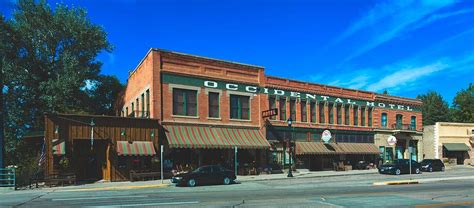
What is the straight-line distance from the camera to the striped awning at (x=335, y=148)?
38.3m

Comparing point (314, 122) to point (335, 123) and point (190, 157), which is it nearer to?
point (335, 123)

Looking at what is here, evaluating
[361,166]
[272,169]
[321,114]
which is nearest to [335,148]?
[321,114]

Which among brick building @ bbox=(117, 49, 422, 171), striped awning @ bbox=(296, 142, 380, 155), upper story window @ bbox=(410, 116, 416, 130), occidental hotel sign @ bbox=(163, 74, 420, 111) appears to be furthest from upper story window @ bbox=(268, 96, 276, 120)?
upper story window @ bbox=(410, 116, 416, 130)

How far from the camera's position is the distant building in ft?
169

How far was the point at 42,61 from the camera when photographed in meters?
38.6

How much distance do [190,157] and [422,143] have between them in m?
31.9

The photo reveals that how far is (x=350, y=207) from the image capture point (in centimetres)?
1376

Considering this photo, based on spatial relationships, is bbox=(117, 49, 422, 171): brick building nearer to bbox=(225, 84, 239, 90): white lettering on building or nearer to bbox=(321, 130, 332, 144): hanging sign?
bbox=(225, 84, 239, 90): white lettering on building

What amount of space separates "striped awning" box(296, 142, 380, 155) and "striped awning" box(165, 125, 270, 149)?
184 inches

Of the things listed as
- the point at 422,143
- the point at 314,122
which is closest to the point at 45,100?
the point at 314,122

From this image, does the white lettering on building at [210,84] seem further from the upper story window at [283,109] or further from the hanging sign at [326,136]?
the hanging sign at [326,136]

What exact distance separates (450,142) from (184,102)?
36.8m

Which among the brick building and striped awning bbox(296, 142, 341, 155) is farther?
striped awning bbox(296, 142, 341, 155)

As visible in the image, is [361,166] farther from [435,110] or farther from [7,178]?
[435,110]
